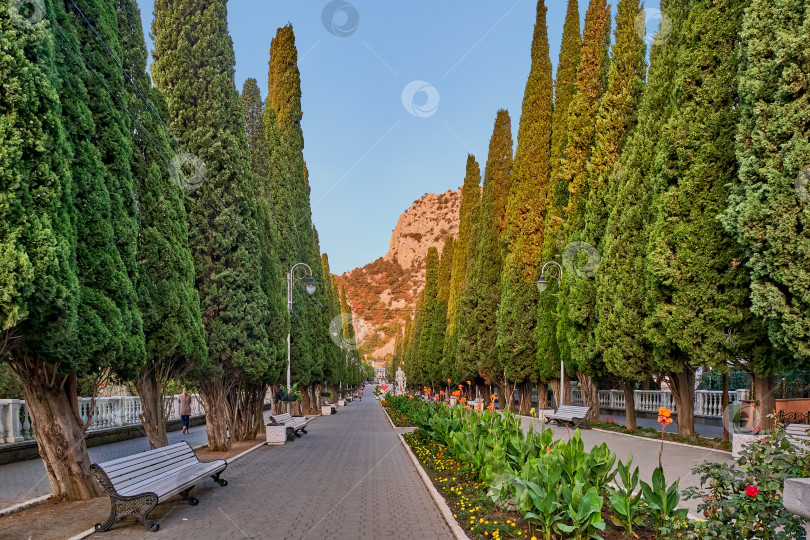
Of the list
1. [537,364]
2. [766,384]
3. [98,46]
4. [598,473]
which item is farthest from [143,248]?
[537,364]

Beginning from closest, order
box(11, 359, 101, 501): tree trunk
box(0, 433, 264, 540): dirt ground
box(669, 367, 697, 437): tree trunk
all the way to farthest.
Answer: box(0, 433, 264, 540): dirt ground < box(11, 359, 101, 501): tree trunk < box(669, 367, 697, 437): tree trunk

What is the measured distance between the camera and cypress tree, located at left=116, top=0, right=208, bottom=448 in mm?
10281

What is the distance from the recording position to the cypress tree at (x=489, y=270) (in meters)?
33.8

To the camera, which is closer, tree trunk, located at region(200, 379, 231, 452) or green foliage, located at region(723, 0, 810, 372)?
green foliage, located at region(723, 0, 810, 372)

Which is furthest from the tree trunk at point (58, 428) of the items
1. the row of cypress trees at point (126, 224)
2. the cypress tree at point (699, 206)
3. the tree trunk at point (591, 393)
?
the tree trunk at point (591, 393)

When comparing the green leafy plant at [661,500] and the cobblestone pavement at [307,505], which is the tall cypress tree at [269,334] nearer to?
the cobblestone pavement at [307,505]

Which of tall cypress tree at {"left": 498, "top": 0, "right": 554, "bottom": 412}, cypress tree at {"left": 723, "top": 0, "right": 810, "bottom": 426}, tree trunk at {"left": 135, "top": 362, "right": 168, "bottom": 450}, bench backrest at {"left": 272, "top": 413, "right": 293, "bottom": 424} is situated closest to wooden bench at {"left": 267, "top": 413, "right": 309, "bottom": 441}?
bench backrest at {"left": 272, "top": 413, "right": 293, "bottom": 424}

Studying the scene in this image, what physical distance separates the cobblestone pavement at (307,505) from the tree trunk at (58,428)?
4.39ft

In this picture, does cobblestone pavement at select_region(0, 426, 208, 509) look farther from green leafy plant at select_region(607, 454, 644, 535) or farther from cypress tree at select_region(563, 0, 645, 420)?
cypress tree at select_region(563, 0, 645, 420)

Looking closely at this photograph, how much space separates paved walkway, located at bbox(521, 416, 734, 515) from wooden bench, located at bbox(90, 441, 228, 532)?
16.6ft

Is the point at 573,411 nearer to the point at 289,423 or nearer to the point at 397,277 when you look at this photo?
the point at 289,423

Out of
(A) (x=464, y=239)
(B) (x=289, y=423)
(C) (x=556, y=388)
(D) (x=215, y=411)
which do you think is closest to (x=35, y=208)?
(D) (x=215, y=411)

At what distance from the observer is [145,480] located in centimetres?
781

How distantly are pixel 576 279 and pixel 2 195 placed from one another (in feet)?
56.1
